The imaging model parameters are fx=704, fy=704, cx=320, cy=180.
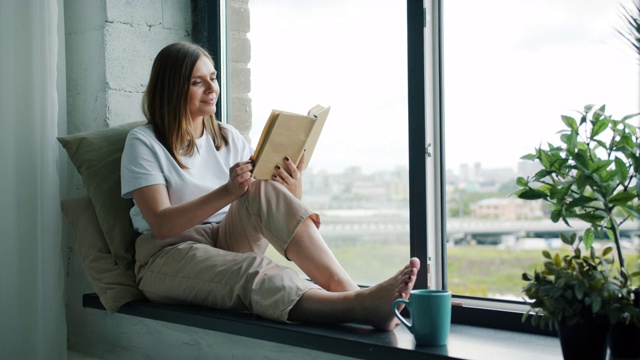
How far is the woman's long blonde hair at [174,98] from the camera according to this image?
2.02m

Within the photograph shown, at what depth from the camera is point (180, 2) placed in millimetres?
2586

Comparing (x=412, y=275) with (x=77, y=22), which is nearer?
(x=412, y=275)

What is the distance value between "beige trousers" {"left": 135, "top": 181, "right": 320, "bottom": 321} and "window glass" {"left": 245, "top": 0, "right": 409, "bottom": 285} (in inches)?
12.2

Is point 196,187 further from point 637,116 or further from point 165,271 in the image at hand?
point 637,116

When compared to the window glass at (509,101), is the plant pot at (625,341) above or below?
below

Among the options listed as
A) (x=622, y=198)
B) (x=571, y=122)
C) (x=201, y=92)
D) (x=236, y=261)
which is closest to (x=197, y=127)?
(x=201, y=92)

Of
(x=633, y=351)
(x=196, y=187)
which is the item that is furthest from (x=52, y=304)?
(x=633, y=351)

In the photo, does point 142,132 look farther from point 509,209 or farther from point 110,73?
point 509,209

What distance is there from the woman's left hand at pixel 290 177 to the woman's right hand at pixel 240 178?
0.08m

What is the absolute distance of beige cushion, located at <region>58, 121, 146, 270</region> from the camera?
202 cm

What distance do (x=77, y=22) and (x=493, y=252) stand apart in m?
1.62

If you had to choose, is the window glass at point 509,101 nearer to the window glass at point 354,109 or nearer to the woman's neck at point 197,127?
the window glass at point 354,109

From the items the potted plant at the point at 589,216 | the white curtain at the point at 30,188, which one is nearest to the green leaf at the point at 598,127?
the potted plant at the point at 589,216

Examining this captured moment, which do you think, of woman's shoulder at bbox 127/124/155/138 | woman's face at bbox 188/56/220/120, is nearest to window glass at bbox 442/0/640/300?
woman's face at bbox 188/56/220/120
